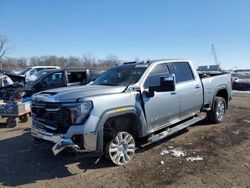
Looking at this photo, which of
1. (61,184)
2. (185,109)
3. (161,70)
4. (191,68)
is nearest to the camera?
(61,184)

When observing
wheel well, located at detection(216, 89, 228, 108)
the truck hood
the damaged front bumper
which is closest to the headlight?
the truck hood

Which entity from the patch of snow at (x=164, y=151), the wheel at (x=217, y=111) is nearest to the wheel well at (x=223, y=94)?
the wheel at (x=217, y=111)

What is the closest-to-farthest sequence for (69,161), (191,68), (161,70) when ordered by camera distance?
(69,161)
(161,70)
(191,68)

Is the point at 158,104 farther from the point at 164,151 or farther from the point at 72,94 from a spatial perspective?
the point at 72,94

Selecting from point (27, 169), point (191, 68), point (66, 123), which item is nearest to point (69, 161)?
point (27, 169)

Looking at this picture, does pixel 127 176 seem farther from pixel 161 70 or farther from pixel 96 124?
pixel 161 70

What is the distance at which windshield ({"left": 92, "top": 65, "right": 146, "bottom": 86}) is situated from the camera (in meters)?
5.91

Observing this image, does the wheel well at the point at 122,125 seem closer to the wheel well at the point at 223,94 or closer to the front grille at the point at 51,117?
the front grille at the point at 51,117

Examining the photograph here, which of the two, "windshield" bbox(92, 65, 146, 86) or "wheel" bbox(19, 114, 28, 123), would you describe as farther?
"wheel" bbox(19, 114, 28, 123)

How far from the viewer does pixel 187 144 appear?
21.4 feet

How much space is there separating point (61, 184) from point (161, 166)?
1821 mm

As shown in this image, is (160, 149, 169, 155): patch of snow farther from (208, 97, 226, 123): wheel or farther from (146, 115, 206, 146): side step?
(208, 97, 226, 123): wheel

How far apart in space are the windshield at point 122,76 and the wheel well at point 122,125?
0.73m

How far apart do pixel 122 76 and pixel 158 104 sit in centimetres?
101
